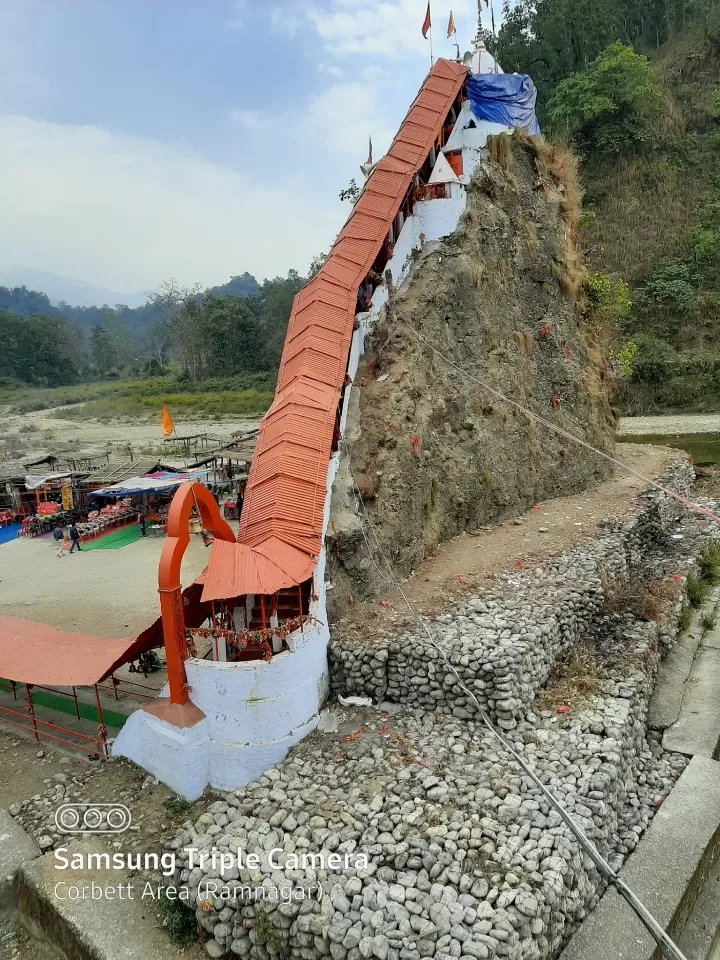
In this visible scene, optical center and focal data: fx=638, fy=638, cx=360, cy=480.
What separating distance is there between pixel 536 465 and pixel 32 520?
18124mm

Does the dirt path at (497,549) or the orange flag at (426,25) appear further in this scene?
the orange flag at (426,25)

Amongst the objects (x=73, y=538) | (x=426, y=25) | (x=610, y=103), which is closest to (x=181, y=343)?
(x=610, y=103)

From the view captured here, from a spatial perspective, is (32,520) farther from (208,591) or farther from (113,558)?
(208,591)

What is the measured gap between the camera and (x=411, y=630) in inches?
393

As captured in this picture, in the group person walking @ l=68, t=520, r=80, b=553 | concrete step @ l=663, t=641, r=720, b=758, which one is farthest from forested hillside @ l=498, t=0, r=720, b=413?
person walking @ l=68, t=520, r=80, b=553

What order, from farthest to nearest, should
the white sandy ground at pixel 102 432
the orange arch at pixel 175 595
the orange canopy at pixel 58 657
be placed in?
1. the white sandy ground at pixel 102 432
2. the orange canopy at pixel 58 657
3. the orange arch at pixel 175 595

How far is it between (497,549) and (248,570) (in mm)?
6443

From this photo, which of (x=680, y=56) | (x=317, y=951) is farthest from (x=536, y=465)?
(x=680, y=56)

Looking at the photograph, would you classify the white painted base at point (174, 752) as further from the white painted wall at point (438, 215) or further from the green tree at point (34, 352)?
the green tree at point (34, 352)

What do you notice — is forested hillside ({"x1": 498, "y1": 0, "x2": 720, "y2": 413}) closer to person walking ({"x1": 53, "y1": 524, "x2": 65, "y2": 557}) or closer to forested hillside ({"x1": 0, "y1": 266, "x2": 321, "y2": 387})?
forested hillside ({"x1": 0, "y1": 266, "x2": 321, "y2": 387})

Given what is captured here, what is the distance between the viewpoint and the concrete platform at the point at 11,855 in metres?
7.70

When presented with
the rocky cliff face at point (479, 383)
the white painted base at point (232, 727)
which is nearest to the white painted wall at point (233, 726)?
the white painted base at point (232, 727)

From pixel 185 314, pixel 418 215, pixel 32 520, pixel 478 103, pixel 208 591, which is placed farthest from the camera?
pixel 185 314

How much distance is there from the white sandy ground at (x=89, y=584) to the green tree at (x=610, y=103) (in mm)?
39272
